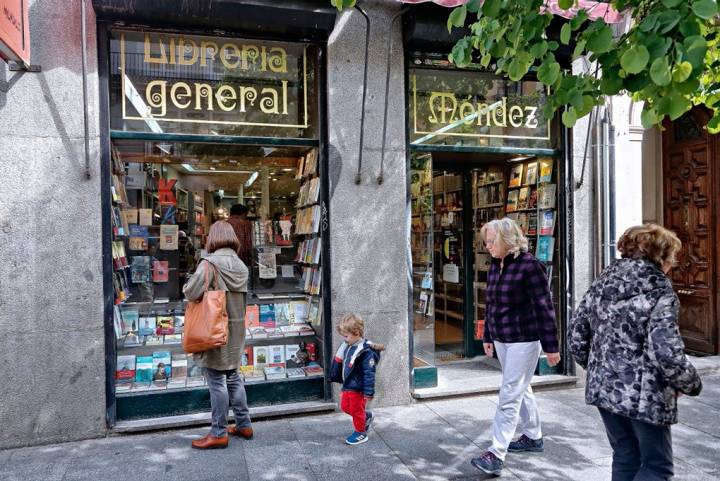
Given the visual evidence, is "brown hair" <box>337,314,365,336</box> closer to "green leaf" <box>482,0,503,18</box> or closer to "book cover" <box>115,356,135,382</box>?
"book cover" <box>115,356,135,382</box>

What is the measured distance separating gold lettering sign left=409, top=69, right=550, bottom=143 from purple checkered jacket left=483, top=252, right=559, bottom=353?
2.40 metres

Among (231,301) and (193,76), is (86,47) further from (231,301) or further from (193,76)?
(231,301)

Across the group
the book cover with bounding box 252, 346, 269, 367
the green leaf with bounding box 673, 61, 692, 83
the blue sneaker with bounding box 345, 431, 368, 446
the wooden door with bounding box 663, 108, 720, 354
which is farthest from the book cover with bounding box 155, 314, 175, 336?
the wooden door with bounding box 663, 108, 720, 354

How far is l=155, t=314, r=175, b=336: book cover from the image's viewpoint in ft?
18.7

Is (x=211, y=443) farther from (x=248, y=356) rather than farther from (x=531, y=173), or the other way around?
(x=531, y=173)

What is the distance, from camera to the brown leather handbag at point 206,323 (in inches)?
168

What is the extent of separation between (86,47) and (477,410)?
511 centimetres

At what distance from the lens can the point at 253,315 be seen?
6055mm

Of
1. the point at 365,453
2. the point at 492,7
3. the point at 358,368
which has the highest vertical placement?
the point at 492,7

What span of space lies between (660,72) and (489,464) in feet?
9.35

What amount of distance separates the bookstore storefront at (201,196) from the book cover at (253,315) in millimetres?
15

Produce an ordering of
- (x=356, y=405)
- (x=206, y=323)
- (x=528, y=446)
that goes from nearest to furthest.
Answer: (x=206, y=323), (x=528, y=446), (x=356, y=405)

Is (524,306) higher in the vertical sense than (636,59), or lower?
lower

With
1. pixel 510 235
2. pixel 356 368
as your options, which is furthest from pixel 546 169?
pixel 356 368
